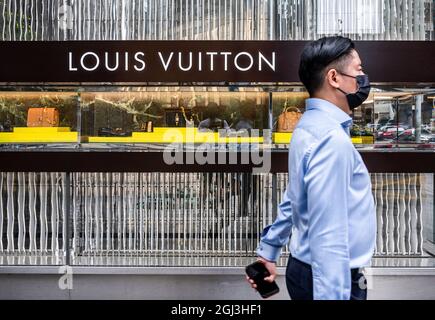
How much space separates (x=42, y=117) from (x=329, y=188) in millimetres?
4577

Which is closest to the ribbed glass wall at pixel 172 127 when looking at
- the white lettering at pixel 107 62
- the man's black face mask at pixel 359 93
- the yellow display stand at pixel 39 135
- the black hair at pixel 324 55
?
the yellow display stand at pixel 39 135

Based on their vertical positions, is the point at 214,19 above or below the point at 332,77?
above

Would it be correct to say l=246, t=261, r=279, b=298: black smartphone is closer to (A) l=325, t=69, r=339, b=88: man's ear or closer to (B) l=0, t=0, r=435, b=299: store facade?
(A) l=325, t=69, r=339, b=88: man's ear

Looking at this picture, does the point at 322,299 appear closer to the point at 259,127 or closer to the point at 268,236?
the point at 268,236

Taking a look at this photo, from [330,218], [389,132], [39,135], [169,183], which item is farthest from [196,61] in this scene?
[330,218]

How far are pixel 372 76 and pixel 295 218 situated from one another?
3.64 metres

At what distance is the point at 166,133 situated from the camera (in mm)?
5871

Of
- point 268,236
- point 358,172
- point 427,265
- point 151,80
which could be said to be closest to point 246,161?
point 151,80

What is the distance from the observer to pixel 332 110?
2.25m

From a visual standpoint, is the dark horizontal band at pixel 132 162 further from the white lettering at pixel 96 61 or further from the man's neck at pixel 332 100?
the man's neck at pixel 332 100

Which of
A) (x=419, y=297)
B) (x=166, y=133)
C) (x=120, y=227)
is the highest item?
(x=166, y=133)

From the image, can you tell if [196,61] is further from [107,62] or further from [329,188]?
[329,188]

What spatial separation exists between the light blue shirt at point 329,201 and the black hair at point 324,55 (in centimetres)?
12

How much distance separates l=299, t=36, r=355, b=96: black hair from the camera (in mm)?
2248
